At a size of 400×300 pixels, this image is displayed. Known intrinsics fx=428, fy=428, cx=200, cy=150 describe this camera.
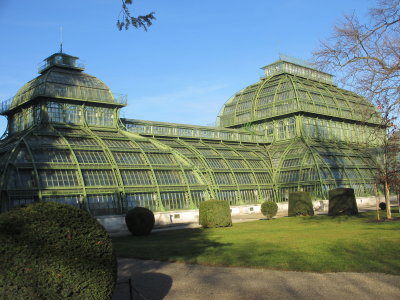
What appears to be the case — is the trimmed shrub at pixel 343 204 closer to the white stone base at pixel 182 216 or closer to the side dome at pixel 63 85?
the white stone base at pixel 182 216

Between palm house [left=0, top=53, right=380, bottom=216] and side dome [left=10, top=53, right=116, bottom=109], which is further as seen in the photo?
side dome [left=10, top=53, right=116, bottom=109]

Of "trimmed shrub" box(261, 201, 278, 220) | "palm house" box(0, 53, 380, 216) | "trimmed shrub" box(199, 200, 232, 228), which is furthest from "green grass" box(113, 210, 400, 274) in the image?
"trimmed shrub" box(261, 201, 278, 220)

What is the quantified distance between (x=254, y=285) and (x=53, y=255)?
837 cm

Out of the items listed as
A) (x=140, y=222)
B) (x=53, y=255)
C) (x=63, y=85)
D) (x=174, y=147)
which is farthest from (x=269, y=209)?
(x=53, y=255)

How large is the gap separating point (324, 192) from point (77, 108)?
36756 millimetres

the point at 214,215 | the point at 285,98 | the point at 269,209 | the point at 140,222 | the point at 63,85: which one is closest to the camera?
the point at 140,222

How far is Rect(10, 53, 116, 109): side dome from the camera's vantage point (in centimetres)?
5178

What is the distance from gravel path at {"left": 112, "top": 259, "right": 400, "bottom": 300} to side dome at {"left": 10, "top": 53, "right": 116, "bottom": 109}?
36783 millimetres

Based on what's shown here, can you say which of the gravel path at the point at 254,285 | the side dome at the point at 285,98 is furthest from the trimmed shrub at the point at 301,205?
the gravel path at the point at 254,285

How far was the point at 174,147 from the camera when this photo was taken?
2400 inches

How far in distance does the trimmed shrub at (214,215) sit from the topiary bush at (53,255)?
29.8 m

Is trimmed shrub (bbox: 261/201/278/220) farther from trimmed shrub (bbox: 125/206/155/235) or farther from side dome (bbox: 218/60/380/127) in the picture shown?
side dome (bbox: 218/60/380/127)

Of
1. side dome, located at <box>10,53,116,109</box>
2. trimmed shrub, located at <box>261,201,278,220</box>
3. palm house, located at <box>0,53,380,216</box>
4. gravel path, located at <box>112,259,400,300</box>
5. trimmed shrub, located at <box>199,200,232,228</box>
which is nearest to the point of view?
gravel path, located at <box>112,259,400,300</box>

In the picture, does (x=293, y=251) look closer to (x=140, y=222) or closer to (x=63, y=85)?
(x=140, y=222)
